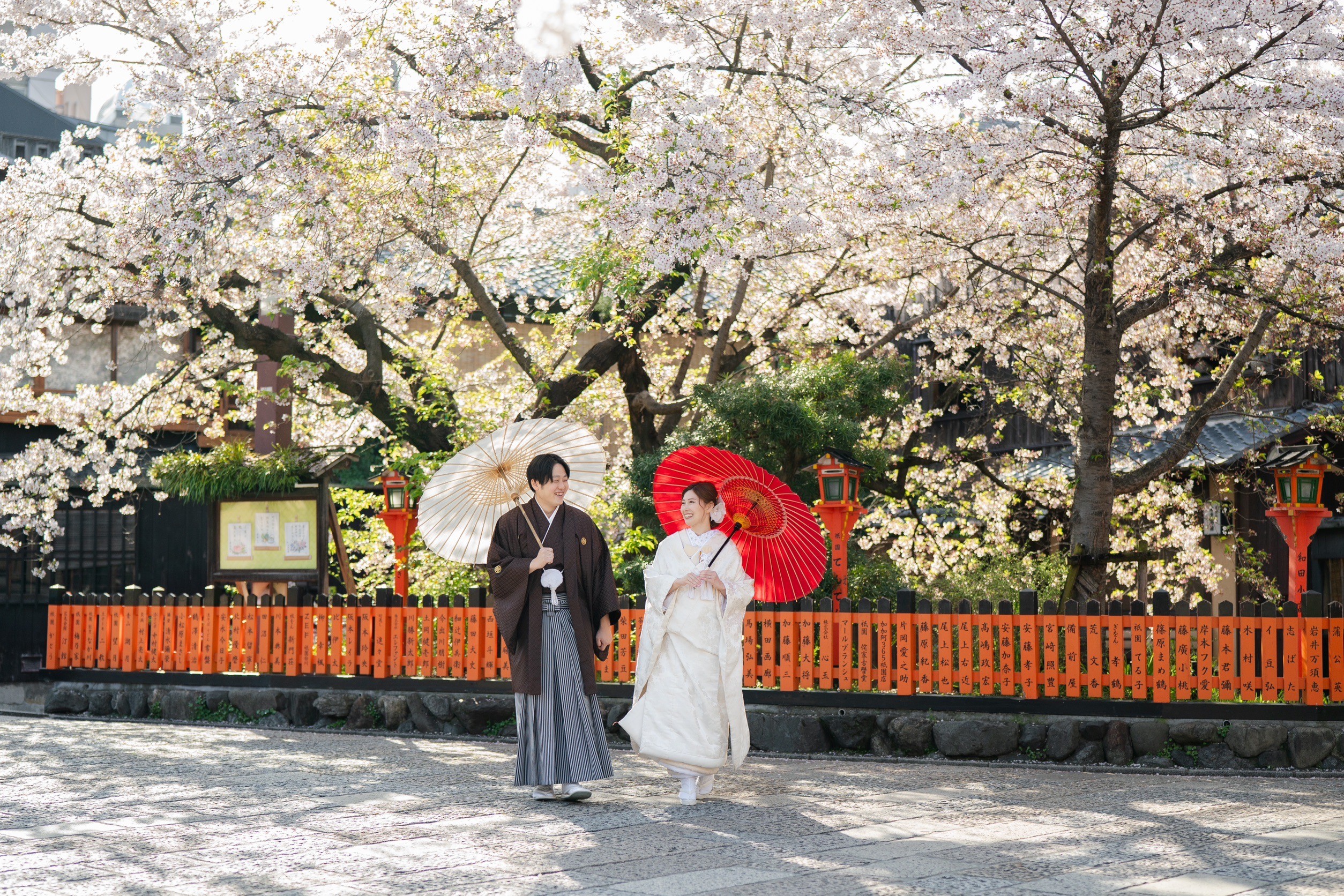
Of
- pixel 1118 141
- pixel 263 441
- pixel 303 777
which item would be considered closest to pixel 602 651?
pixel 303 777

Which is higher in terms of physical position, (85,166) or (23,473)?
(85,166)

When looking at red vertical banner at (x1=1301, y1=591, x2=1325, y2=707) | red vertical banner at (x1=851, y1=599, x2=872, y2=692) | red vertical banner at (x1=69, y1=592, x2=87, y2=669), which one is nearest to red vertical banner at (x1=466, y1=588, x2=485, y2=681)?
red vertical banner at (x1=851, y1=599, x2=872, y2=692)

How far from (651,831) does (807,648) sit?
12.6ft

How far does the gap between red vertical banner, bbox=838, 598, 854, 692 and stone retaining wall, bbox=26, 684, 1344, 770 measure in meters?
0.23

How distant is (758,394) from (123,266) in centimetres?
614

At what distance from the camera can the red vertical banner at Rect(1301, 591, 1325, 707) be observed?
329 inches

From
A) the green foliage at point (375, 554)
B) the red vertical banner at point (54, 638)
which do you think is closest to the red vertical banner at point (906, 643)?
the green foliage at point (375, 554)

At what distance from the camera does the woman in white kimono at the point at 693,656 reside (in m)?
6.70

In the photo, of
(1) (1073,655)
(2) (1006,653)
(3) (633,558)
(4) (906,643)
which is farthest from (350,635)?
(1) (1073,655)

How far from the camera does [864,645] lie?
9289 millimetres

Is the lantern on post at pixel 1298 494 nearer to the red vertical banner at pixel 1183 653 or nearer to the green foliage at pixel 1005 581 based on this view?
the green foliage at pixel 1005 581

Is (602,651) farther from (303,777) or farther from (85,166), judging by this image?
(85,166)

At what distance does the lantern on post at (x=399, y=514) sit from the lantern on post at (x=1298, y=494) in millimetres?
8020

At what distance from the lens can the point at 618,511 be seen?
13.2 meters
